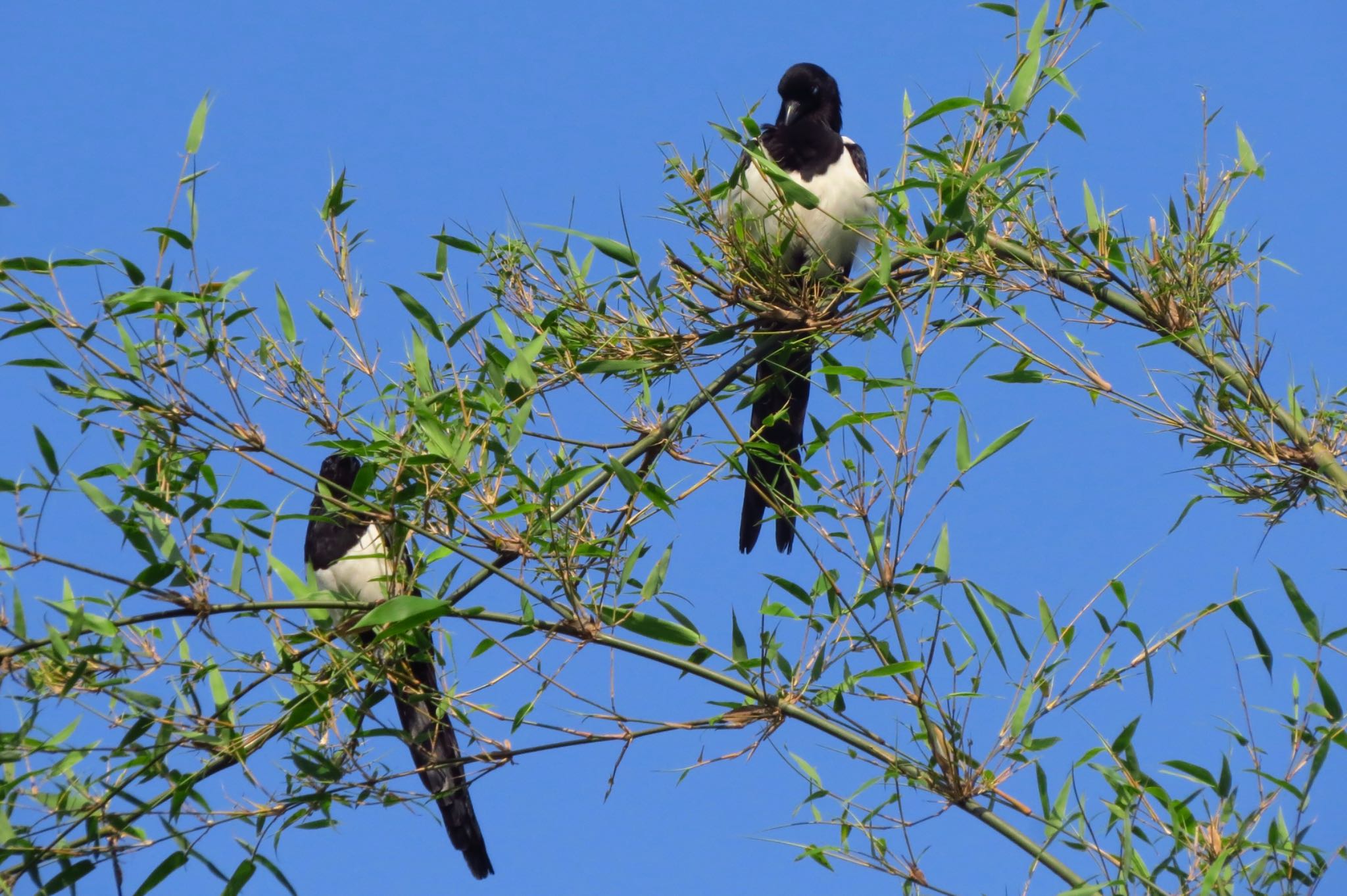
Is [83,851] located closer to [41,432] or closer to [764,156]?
[41,432]

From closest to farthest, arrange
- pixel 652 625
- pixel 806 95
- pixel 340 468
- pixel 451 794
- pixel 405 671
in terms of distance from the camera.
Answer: pixel 652 625
pixel 405 671
pixel 451 794
pixel 806 95
pixel 340 468

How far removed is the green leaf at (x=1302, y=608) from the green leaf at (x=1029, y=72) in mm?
698

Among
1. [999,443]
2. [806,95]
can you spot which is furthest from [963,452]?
[806,95]

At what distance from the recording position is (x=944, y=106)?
6.06ft

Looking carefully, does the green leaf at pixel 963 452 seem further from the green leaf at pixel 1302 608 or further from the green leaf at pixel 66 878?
the green leaf at pixel 66 878

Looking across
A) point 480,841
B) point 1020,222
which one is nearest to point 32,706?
point 480,841

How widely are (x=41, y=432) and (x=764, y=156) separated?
98 cm

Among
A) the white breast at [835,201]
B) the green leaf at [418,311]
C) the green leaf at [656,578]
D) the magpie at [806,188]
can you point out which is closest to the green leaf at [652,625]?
the green leaf at [656,578]

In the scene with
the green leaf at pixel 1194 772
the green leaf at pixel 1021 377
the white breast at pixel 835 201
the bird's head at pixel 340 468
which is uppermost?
the bird's head at pixel 340 468

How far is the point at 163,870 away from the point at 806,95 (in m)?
2.13

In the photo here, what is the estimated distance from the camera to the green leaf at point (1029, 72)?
1868mm

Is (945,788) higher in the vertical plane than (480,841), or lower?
lower

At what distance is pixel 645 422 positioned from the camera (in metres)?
2.03

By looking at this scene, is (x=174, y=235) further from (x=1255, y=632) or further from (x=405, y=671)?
(x=1255, y=632)
